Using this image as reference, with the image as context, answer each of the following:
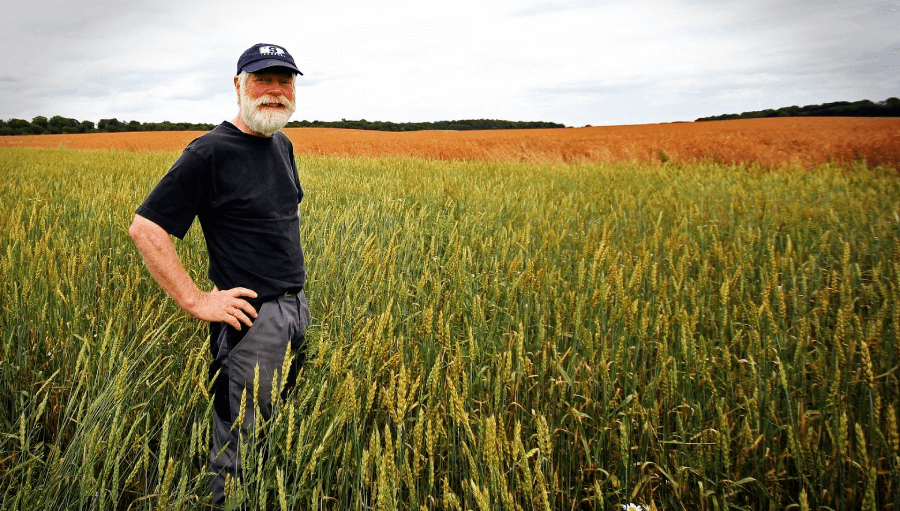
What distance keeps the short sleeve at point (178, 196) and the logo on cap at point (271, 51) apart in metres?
0.43

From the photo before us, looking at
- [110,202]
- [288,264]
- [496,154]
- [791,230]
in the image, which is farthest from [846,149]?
[110,202]

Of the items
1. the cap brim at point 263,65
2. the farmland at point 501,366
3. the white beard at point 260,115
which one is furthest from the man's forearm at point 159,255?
the cap brim at point 263,65

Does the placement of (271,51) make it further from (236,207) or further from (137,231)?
(137,231)

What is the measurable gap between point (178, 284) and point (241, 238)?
239 millimetres

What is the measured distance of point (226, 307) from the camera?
135cm

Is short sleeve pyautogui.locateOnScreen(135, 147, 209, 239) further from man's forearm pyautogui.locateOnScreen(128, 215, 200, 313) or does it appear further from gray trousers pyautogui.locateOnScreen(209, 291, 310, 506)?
gray trousers pyautogui.locateOnScreen(209, 291, 310, 506)

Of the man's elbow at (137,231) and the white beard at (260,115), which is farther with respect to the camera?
the white beard at (260,115)

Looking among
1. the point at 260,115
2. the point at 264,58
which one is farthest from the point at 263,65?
the point at 260,115

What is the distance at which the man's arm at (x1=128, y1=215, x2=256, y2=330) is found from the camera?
132 centimetres

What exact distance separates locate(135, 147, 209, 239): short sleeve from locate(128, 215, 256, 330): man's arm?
0.03 metres

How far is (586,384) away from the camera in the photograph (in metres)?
1.60

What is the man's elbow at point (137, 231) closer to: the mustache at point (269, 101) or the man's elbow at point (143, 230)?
the man's elbow at point (143, 230)

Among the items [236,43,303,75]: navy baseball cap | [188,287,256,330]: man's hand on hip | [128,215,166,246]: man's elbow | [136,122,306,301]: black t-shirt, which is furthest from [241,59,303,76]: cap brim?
[188,287,256,330]: man's hand on hip

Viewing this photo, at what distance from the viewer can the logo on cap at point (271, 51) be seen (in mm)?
1532
